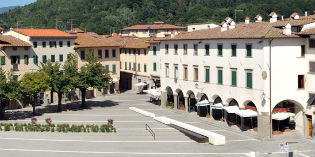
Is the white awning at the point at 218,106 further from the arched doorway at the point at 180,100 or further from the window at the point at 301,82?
the arched doorway at the point at 180,100

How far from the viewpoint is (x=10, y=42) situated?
222ft

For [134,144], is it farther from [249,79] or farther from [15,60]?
[15,60]

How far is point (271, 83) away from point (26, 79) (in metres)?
31.1

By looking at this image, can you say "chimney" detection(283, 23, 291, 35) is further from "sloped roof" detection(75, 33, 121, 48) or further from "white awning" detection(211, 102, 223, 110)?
"sloped roof" detection(75, 33, 121, 48)

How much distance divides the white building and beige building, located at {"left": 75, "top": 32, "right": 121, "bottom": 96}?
2962 cm

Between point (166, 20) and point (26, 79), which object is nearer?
point (26, 79)

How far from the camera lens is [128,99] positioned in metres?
76.8

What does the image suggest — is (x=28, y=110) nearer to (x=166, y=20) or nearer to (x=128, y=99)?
(x=128, y=99)

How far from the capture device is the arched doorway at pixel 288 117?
1810 inches

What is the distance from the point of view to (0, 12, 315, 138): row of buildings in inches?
1772

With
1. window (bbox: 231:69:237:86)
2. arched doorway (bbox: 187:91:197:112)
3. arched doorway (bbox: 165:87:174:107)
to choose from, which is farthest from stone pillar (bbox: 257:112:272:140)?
arched doorway (bbox: 165:87:174:107)

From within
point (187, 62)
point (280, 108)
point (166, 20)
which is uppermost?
point (166, 20)

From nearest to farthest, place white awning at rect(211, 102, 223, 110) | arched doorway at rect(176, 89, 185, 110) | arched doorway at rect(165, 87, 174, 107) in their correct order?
white awning at rect(211, 102, 223, 110)
arched doorway at rect(176, 89, 185, 110)
arched doorway at rect(165, 87, 174, 107)

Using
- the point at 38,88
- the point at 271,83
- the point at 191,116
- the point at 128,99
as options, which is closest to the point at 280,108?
the point at 271,83
